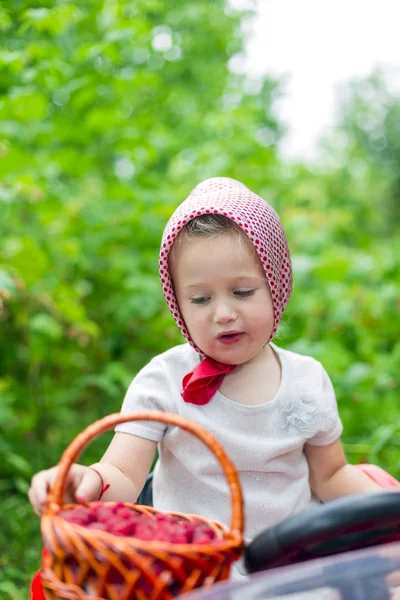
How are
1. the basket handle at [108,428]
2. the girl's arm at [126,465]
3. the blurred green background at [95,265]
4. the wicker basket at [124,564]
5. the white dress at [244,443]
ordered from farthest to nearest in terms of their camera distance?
the blurred green background at [95,265]
the white dress at [244,443]
the girl's arm at [126,465]
the basket handle at [108,428]
the wicker basket at [124,564]

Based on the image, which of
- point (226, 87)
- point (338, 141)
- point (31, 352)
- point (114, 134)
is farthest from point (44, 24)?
point (338, 141)

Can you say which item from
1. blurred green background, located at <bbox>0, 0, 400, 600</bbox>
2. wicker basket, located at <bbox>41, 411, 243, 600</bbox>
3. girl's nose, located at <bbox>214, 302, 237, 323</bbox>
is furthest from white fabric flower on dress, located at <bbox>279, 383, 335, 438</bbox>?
blurred green background, located at <bbox>0, 0, 400, 600</bbox>

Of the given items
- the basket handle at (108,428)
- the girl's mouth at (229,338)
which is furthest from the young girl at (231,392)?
the basket handle at (108,428)

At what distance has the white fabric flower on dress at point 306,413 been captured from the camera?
1.53 metres

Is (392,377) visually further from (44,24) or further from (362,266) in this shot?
(44,24)

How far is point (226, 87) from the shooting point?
275 inches

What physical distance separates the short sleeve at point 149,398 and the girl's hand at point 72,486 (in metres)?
0.18

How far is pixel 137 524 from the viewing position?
39.9 inches

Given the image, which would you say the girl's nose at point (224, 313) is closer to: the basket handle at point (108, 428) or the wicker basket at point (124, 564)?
the basket handle at point (108, 428)

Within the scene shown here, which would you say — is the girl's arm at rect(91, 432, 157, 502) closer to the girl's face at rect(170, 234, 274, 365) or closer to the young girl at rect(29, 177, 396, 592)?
the young girl at rect(29, 177, 396, 592)

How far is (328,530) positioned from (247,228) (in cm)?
70

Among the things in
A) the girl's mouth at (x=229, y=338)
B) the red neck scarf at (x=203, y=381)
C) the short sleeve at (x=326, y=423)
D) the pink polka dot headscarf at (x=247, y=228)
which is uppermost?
the pink polka dot headscarf at (x=247, y=228)

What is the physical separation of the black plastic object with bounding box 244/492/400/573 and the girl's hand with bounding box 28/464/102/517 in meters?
0.38

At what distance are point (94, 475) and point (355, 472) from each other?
660mm
